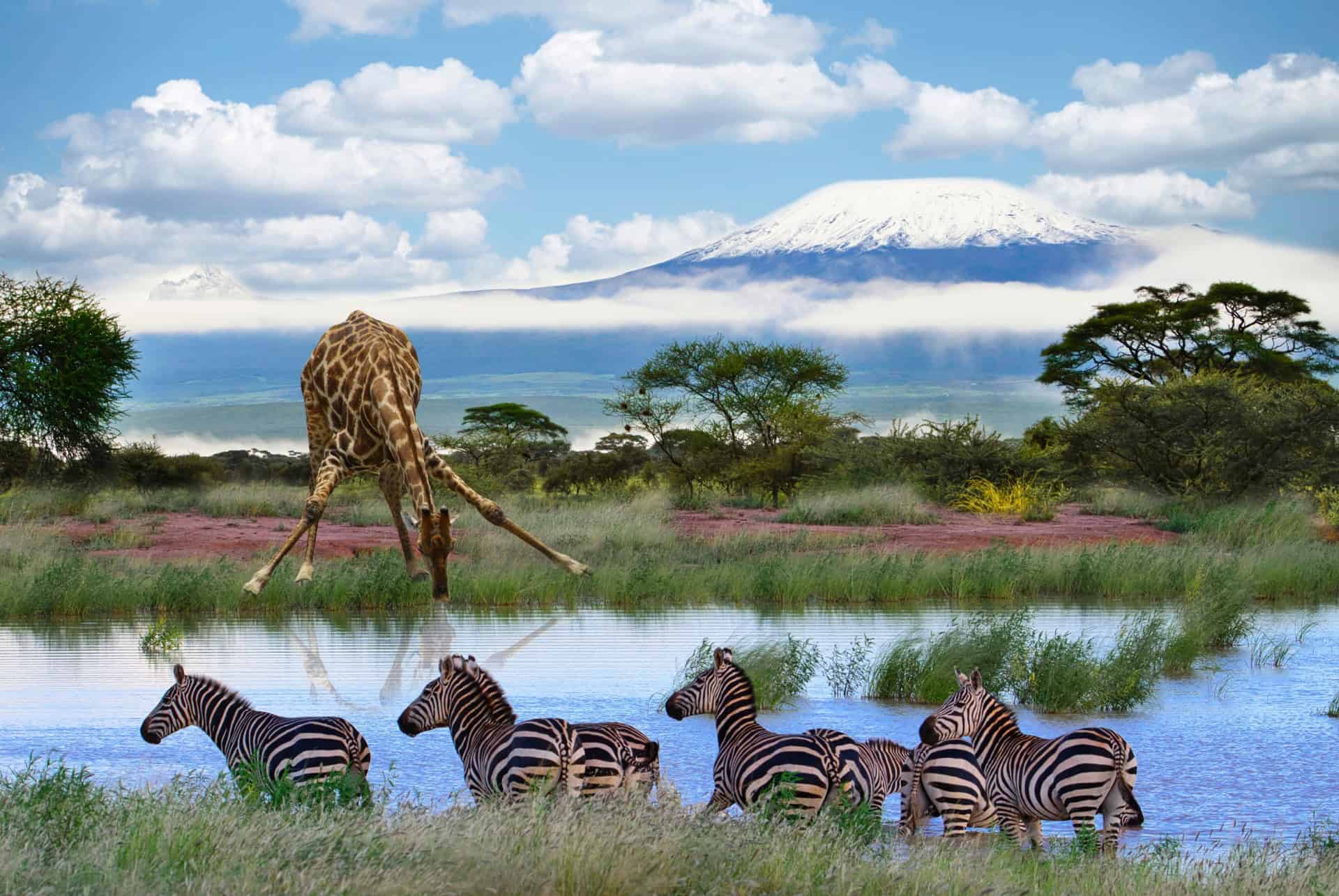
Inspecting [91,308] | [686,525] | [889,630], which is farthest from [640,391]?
[889,630]

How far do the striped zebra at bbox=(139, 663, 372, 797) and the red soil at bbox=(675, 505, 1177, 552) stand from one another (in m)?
15.9

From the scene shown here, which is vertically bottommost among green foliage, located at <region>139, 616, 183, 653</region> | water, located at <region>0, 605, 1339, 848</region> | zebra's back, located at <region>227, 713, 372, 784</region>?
water, located at <region>0, 605, 1339, 848</region>

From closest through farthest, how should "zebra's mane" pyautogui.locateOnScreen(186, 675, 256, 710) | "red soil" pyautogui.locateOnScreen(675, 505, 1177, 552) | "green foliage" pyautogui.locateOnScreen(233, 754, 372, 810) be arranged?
"green foliage" pyautogui.locateOnScreen(233, 754, 372, 810) < "zebra's mane" pyautogui.locateOnScreen(186, 675, 256, 710) < "red soil" pyautogui.locateOnScreen(675, 505, 1177, 552)

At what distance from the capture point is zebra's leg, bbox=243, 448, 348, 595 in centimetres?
1606

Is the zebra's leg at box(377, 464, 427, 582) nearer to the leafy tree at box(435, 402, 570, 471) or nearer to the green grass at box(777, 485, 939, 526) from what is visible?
the green grass at box(777, 485, 939, 526)

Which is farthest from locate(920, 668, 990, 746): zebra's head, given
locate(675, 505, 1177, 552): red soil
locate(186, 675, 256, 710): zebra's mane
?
locate(675, 505, 1177, 552): red soil

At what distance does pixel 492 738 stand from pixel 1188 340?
48.3m

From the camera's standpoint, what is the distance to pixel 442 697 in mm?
7559

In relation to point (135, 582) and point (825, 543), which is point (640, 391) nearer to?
point (825, 543)

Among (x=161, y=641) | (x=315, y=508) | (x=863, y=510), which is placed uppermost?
(x=315, y=508)

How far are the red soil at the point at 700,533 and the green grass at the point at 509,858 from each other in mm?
14841

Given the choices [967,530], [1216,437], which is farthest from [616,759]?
[1216,437]

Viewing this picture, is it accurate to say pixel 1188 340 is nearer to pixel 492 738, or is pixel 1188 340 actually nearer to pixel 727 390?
pixel 727 390

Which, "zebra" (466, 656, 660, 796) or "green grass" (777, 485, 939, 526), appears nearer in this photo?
"zebra" (466, 656, 660, 796)
